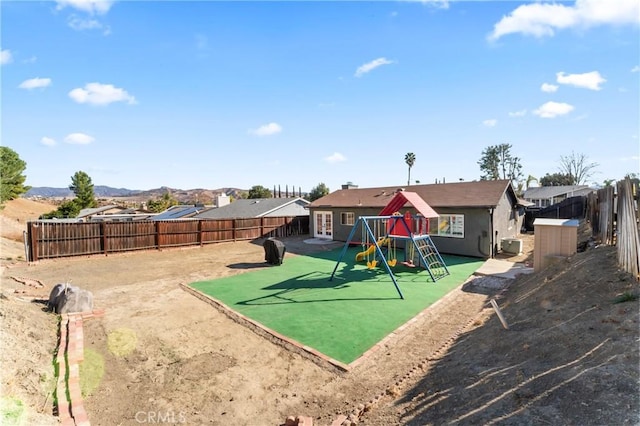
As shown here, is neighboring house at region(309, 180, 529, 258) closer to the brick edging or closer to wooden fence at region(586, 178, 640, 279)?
wooden fence at region(586, 178, 640, 279)

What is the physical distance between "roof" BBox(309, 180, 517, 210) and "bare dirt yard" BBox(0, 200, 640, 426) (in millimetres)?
7730

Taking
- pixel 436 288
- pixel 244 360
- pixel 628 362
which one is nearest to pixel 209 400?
pixel 244 360

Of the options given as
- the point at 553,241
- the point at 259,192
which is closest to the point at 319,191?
the point at 259,192

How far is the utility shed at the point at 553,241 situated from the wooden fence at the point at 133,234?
17.0 metres

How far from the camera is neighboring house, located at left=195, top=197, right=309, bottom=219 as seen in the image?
89.2ft

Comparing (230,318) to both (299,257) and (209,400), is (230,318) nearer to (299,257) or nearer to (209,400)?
(209,400)

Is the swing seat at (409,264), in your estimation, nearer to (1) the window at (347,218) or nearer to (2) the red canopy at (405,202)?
(2) the red canopy at (405,202)

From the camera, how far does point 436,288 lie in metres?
10.7

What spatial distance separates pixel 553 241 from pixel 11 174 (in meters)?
54.3

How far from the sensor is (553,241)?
34.7 feet

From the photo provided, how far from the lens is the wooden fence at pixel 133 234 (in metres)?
14.8

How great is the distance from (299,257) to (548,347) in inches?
505

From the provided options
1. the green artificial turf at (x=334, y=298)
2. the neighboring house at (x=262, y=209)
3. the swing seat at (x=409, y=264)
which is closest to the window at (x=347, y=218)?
the neighboring house at (x=262, y=209)

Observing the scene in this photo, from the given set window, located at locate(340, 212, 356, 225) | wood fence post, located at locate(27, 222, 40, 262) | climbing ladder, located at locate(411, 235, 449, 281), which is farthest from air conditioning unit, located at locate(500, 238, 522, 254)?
wood fence post, located at locate(27, 222, 40, 262)
